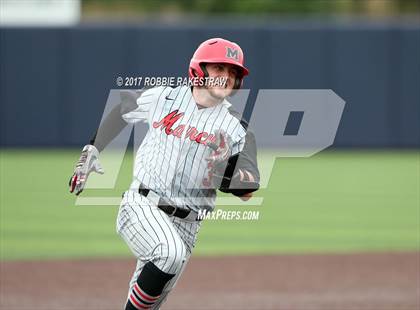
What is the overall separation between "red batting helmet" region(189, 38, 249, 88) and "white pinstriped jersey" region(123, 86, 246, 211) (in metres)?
0.24

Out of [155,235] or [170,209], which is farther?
[170,209]

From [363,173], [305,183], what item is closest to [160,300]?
[305,183]

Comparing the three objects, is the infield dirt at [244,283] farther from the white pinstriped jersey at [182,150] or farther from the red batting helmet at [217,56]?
the red batting helmet at [217,56]

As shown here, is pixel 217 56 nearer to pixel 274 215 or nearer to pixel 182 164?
pixel 182 164

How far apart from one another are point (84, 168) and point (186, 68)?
50.1ft

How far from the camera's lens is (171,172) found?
16.3ft

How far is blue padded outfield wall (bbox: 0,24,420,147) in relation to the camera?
19984 mm

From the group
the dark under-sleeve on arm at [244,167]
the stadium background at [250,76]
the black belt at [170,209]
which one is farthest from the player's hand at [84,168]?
the stadium background at [250,76]

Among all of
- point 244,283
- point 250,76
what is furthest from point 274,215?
point 250,76

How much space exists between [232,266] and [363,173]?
28.2 feet

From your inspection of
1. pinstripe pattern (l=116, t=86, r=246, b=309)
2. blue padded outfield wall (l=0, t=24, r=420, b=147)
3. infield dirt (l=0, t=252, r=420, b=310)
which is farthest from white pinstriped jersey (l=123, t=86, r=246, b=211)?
blue padded outfield wall (l=0, t=24, r=420, b=147)

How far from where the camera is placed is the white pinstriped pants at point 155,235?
15.3 ft

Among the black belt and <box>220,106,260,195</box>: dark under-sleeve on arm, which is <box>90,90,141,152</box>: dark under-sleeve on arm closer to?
the black belt

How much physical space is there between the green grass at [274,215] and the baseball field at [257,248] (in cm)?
2
